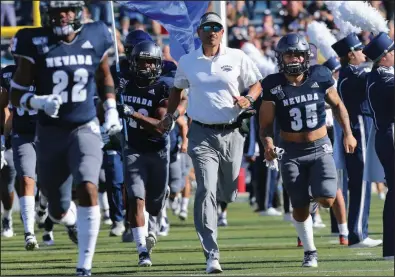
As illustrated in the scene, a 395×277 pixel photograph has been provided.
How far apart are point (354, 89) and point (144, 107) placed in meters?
2.33

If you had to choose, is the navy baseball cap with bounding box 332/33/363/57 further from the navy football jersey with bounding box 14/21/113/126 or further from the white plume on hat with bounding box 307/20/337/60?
the navy football jersey with bounding box 14/21/113/126

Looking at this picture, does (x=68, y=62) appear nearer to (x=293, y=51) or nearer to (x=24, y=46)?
(x=24, y=46)

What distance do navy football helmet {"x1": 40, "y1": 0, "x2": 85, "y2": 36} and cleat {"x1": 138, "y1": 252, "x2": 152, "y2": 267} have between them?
271cm

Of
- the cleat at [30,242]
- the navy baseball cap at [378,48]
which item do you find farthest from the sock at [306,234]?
the cleat at [30,242]

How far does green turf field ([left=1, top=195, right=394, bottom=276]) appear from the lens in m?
10.2

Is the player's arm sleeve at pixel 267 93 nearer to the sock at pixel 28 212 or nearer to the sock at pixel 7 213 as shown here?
the sock at pixel 28 212

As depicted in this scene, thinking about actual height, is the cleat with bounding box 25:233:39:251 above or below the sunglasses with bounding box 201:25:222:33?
below

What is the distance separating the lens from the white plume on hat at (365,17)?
41.4ft

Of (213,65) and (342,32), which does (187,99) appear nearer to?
(213,65)

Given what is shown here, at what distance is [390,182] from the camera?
35.3 feet

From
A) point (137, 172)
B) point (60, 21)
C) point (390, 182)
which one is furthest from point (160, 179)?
point (60, 21)

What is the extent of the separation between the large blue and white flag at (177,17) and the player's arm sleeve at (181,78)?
2.19 m

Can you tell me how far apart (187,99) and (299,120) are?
41.5 inches

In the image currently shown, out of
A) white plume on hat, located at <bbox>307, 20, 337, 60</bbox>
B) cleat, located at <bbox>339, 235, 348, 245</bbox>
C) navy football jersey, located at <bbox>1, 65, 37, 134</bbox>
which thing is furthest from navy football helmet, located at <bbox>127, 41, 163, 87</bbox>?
white plume on hat, located at <bbox>307, 20, 337, 60</bbox>
